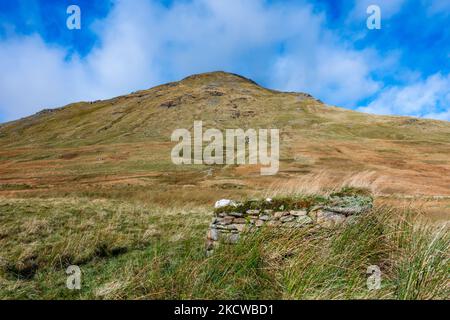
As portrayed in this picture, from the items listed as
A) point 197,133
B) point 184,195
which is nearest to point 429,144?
point 197,133

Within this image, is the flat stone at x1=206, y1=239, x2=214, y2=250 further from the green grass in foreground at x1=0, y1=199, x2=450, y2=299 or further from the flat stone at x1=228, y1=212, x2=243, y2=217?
the green grass in foreground at x1=0, y1=199, x2=450, y2=299

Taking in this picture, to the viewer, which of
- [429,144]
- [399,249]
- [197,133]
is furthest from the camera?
[197,133]

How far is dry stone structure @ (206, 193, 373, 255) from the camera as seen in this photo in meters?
6.86

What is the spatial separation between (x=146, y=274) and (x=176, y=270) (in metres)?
0.43

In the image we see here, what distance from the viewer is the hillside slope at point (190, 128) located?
37.3 metres

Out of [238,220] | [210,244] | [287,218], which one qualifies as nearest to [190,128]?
[210,244]

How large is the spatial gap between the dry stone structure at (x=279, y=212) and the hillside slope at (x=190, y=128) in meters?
3.58

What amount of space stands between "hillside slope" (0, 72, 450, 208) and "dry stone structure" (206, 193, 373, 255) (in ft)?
11.7

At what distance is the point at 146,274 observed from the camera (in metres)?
4.73

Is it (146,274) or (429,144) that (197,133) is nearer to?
(429,144)

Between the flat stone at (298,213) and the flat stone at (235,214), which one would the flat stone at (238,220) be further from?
the flat stone at (298,213)

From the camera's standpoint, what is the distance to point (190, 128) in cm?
11775

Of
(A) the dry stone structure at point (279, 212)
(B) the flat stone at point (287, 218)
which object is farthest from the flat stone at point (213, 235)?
(B) the flat stone at point (287, 218)
